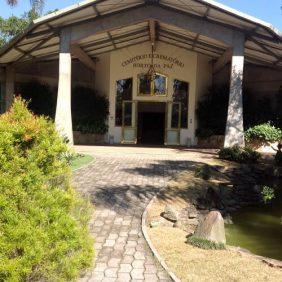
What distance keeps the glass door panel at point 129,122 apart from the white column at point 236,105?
772cm

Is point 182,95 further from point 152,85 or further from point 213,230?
point 213,230

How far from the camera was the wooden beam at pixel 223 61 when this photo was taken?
20.0m

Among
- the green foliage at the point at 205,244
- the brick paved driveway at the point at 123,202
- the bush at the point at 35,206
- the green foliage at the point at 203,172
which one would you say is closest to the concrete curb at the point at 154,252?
the brick paved driveway at the point at 123,202

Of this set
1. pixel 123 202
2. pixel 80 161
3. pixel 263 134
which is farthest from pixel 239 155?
pixel 123 202

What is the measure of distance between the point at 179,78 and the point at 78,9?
9174 mm

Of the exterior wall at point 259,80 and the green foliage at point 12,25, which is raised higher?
the green foliage at point 12,25

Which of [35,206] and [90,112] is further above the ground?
[90,112]

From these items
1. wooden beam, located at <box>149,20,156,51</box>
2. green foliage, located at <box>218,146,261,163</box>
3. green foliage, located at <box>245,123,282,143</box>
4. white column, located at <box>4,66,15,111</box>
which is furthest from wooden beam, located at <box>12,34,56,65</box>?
green foliage, located at <box>245,123,282,143</box>

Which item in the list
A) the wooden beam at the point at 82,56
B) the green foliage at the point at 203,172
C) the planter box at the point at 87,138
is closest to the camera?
the green foliage at the point at 203,172

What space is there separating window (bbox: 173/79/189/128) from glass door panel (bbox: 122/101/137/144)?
2.40 m

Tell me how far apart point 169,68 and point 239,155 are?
29.1 feet

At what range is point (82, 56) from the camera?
21.5 m

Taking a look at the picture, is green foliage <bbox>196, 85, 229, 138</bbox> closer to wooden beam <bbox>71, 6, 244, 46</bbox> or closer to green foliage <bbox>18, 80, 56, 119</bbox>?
wooden beam <bbox>71, 6, 244, 46</bbox>

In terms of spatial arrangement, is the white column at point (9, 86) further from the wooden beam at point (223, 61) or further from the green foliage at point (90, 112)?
the wooden beam at point (223, 61)
